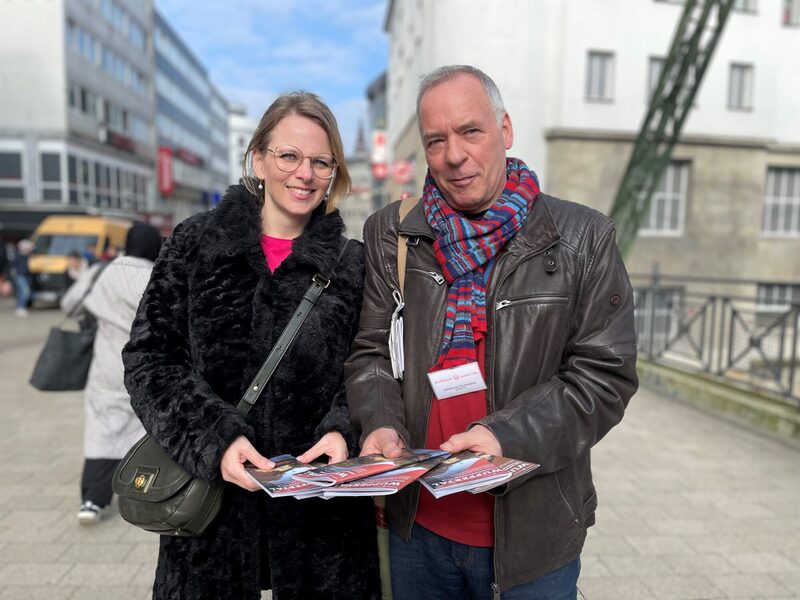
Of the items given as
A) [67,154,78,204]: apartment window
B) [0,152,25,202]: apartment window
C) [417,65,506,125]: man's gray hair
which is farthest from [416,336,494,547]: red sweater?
[67,154,78,204]: apartment window

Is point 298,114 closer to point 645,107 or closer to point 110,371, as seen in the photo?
point 110,371

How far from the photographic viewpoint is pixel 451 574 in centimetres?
173

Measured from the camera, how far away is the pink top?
6.32 ft

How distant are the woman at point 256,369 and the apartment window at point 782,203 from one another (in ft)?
64.5

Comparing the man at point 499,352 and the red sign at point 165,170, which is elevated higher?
the red sign at point 165,170

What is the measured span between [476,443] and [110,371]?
3025 millimetres

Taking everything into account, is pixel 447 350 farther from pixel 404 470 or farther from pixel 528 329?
pixel 404 470

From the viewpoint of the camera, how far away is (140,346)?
1.79 m

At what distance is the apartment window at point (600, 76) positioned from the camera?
15891mm

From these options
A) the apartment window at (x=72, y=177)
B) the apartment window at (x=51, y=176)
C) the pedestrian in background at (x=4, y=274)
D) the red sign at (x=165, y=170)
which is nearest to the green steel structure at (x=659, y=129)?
the pedestrian in background at (x=4, y=274)

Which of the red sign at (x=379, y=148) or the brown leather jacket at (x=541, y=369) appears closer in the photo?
the brown leather jacket at (x=541, y=369)

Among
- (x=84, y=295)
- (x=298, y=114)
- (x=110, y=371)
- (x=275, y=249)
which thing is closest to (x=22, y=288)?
(x=84, y=295)

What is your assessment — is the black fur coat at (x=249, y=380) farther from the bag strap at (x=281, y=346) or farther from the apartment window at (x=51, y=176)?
the apartment window at (x=51, y=176)

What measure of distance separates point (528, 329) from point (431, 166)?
540 mm
